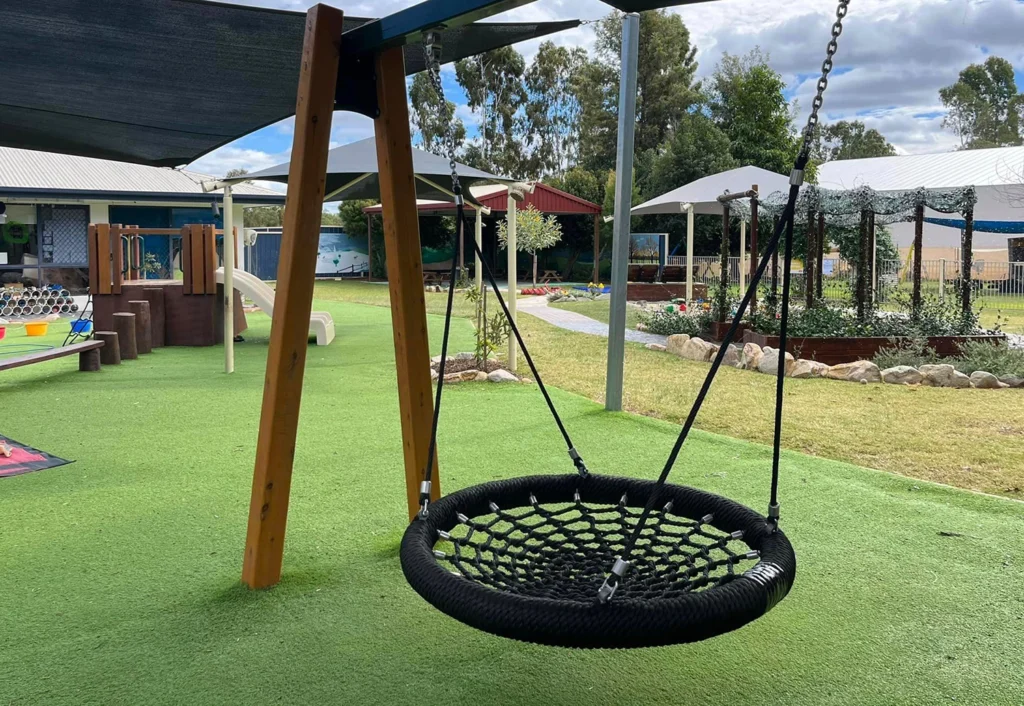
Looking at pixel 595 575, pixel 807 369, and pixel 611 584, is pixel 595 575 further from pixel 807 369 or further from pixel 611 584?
pixel 807 369

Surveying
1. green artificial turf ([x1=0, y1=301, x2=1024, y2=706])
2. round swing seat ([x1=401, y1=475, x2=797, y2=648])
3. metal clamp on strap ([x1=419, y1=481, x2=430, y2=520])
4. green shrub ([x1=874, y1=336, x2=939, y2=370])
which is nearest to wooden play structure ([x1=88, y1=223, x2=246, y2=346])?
green artificial turf ([x1=0, y1=301, x2=1024, y2=706])

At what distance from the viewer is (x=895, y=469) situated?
4.76 meters

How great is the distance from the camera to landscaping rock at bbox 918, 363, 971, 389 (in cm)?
788

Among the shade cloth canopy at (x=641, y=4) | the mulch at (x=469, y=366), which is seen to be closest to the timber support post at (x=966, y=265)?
the mulch at (x=469, y=366)

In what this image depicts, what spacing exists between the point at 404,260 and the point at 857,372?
6.43 m

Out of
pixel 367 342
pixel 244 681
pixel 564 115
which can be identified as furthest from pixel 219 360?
pixel 564 115

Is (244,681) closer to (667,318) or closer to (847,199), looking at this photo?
(847,199)

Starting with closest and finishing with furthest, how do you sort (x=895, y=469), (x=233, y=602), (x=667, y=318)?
(x=233, y=602)
(x=895, y=469)
(x=667, y=318)

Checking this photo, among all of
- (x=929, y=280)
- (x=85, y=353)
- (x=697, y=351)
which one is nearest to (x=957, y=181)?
(x=929, y=280)

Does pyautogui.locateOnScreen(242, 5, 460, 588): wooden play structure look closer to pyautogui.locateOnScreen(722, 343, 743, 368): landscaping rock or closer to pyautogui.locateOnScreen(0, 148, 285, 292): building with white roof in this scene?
pyautogui.locateOnScreen(722, 343, 743, 368): landscaping rock

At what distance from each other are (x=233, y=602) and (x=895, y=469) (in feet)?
12.4

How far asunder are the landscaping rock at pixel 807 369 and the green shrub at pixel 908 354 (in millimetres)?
804

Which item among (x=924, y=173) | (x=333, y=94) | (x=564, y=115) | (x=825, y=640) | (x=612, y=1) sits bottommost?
(x=825, y=640)

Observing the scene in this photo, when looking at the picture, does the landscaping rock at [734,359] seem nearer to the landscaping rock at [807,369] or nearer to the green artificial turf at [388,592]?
the landscaping rock at [807,369]
